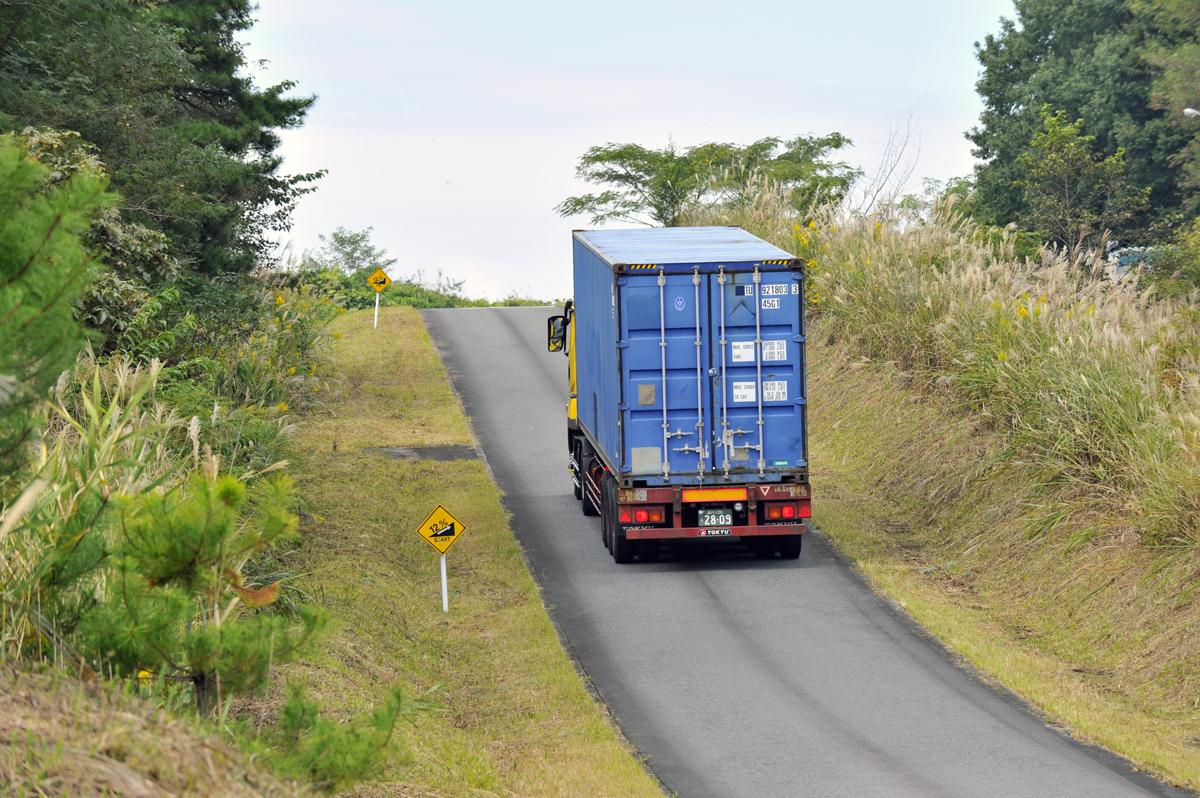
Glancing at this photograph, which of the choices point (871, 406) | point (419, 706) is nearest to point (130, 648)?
point (419, 706)

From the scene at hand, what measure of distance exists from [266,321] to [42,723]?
2443 cm

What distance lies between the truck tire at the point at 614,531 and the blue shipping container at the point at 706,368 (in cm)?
70

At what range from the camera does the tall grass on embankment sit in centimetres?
1546

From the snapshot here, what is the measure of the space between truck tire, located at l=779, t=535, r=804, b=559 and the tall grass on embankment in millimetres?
917

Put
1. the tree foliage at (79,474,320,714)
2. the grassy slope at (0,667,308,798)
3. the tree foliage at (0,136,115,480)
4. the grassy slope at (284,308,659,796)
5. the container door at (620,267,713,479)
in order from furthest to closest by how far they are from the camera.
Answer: the container door at (620,267,713,479) → the grassy slope at (284,308,659,796) → the tree foliage at (79,474,320,714) → the tree foliage at (0,136,115,480) → the grassy slope at (0,667,308,798)

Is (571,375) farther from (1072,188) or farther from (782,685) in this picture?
(1072,188)

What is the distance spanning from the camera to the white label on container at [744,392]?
1827 centimetres

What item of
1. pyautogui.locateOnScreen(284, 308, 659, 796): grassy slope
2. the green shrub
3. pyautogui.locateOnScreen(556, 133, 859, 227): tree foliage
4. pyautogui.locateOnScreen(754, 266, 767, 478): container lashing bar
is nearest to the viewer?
the green shrub

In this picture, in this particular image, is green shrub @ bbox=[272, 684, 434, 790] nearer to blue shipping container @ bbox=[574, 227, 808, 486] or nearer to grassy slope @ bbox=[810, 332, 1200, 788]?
grassy slope @ bbox=[810, 332, 1200, 788]

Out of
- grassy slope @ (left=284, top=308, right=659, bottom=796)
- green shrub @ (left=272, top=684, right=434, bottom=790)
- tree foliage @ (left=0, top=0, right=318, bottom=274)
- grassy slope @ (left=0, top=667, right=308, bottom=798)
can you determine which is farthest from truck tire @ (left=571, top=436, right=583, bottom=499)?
grassy slope @ (left=0, top=667, right=308, bottom=798)

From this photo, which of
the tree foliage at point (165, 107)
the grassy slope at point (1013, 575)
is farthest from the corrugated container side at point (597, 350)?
the tree foliage at point (165, 107)

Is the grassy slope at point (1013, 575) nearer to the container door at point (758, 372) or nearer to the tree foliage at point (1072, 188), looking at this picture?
the container door at point (758, 372)

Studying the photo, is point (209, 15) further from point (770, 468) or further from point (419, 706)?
point (419, 706)

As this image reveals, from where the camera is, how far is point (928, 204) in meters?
31.0
